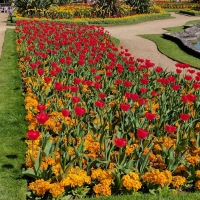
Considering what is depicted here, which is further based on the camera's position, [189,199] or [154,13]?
[154,13]

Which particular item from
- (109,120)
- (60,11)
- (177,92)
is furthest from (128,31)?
(109,120)

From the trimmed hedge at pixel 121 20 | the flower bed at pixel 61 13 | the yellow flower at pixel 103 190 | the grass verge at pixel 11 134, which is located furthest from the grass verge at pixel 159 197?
the flower bed at pixel 61 13

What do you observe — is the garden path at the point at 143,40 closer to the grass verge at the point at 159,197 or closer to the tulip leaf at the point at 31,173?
the grass verge at the point at 159,197

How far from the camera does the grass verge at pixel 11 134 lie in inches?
170

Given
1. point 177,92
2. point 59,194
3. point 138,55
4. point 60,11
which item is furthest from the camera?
point 60,11

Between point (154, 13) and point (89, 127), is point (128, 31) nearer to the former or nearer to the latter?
point (154, 13)

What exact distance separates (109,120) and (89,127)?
403 millimetres

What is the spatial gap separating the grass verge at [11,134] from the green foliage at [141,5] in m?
19.9

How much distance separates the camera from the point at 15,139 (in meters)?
5.71

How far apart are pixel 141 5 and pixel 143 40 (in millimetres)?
12118

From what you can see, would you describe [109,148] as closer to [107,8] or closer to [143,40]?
[143,40]

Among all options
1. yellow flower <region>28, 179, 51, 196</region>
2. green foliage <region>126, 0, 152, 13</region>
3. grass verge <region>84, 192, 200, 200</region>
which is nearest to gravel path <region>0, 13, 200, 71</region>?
green foliage <region>126, 0, 152, 13</region>

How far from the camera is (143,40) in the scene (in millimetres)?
17625

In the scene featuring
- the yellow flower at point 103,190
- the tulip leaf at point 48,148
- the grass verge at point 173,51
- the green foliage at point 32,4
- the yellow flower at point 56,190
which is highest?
the green foliage at point 32,4
